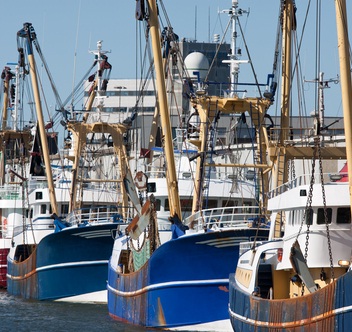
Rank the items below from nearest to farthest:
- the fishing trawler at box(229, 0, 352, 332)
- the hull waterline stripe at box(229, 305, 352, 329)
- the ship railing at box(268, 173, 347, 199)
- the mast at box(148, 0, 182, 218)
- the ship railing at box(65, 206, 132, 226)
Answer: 1. the hull waterline stripe at box(229, 305, 352, 329)
2. the fishing trawler at box(229, 0, 352, 332)
3. the ship railing at box(268, 173, 347, 199)
4. the mast at box(148, 0, 182, 218)
5. the ship railing at box(65, 206, 132, 226)

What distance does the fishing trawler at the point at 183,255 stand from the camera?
31.8 metres

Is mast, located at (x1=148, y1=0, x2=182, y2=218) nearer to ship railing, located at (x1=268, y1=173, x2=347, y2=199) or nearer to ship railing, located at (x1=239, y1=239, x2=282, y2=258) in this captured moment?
ship railing, located at (x1=268, y1=173, x2=347, y2=199)

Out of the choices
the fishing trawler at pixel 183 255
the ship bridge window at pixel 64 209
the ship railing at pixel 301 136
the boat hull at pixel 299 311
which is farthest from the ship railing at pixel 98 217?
the boat hull at pixel 299 311

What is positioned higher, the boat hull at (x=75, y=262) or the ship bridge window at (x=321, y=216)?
the ship bridge window at (x=321, y=216)

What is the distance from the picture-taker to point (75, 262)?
42906 millimetres

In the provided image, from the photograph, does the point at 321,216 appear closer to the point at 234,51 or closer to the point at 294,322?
the point at 294,322

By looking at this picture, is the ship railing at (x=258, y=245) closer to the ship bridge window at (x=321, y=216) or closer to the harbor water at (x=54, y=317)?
the ship bridge window at (x=321, y=216)

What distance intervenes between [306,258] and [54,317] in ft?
47.4

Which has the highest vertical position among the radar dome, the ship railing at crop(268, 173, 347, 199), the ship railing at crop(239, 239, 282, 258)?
the radar dome

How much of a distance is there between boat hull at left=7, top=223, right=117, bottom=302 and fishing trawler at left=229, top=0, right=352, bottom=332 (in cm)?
1288

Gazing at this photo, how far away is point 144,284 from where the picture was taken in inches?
1344

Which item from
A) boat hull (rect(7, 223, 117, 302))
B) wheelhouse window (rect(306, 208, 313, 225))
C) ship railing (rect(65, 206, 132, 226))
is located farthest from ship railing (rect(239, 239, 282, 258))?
boat hull (rect(7, 223, 117, 302))

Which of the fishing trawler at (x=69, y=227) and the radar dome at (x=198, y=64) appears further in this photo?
the radar dome at (x=198, y=64)

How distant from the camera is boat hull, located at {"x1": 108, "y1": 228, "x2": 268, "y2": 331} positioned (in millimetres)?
31781
